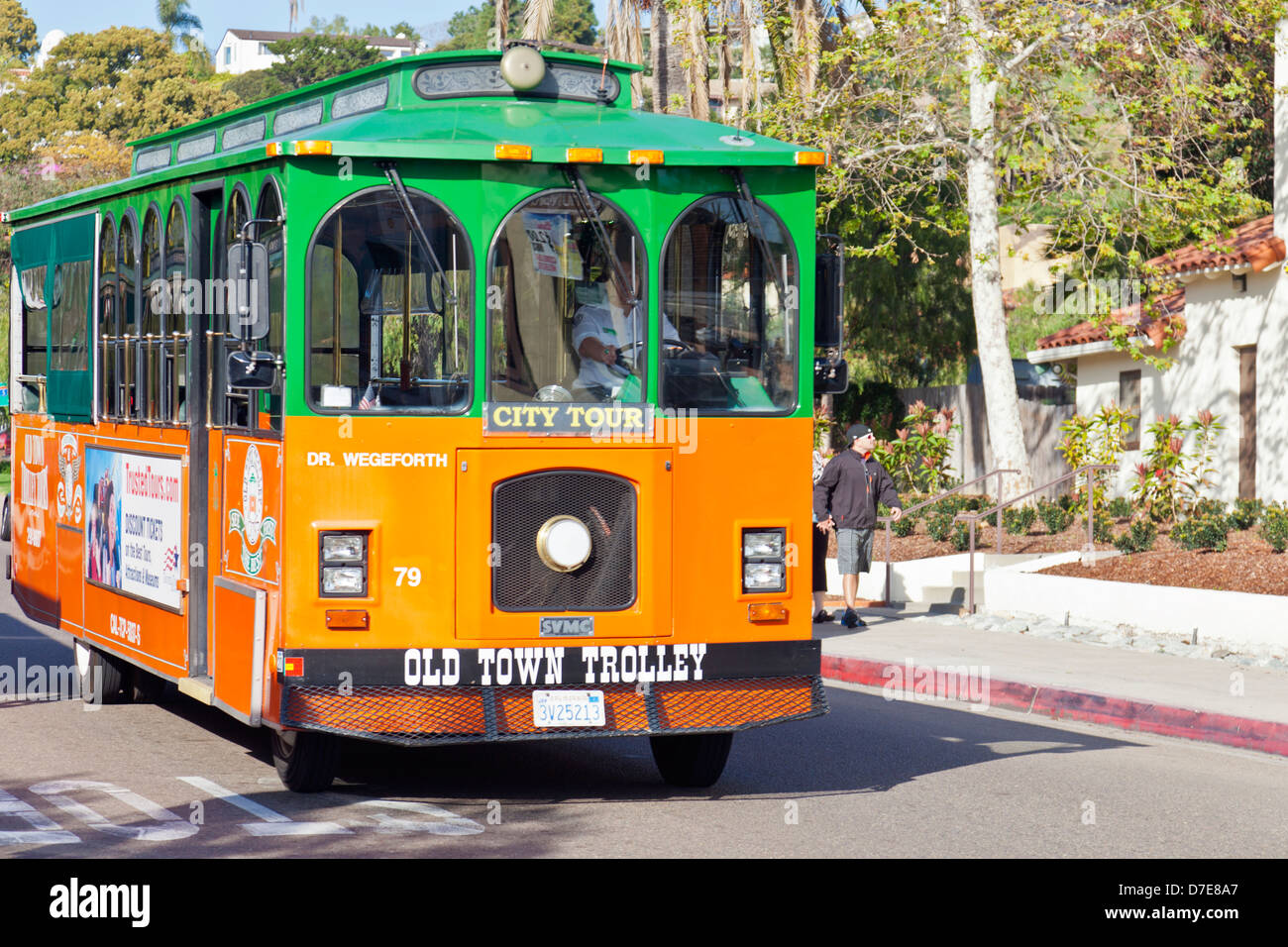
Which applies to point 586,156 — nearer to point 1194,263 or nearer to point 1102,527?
point 1102,527

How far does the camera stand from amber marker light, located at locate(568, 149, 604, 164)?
8.57 metres

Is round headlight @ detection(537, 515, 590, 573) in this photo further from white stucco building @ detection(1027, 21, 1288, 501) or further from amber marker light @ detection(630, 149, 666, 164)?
white stucco building @ detection(1027, 21, 1288, 501)

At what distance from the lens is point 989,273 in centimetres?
2366

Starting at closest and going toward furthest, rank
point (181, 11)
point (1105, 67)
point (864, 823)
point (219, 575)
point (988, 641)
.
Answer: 1. point (864, 823)
2. point (219, 575)
3. point (988, 641)
4. point (1105, 67)
5. point (181, 11)

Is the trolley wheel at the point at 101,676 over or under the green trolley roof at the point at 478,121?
under

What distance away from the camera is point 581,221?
28.5 ft

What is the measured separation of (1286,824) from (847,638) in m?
7.80

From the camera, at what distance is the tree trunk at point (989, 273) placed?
23281 millimetres

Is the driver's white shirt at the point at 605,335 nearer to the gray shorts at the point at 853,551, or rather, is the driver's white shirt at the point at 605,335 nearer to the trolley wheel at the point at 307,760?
the trolley wheel at the point at 307,760

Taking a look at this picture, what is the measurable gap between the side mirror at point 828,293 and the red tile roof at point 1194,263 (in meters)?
14.4

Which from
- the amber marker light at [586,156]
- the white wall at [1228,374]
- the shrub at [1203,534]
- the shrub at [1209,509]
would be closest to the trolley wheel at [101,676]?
the amber marker light at [586,156]

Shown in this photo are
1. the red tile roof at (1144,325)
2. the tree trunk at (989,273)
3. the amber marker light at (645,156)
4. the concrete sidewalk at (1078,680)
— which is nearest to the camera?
the amber marker light at (645,156)

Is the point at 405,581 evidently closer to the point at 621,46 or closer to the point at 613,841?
the point at 613,841

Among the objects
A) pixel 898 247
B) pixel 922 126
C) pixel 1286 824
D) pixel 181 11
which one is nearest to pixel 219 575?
pixel 1286 824
